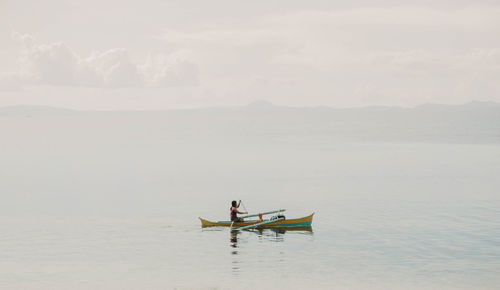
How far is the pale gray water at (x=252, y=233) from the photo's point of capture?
3167cm

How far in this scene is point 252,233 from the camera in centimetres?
4444

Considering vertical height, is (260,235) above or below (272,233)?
below

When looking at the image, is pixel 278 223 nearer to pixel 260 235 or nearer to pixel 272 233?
pixel 272 233

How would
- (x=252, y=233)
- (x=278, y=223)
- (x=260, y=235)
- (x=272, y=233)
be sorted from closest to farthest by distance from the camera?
(x=260, y=235)
(x=272, y=233)
(x=252, y=233)
(x=278, y=223)

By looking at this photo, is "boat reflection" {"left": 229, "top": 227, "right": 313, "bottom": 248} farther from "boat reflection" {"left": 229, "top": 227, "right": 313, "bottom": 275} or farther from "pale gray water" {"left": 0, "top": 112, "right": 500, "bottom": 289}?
"pale gray water" {"left": 0, "top": 112, "right": 500, "bottom": 289}

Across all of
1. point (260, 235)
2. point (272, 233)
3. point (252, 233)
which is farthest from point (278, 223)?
point (252, 233)

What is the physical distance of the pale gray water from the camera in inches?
1247

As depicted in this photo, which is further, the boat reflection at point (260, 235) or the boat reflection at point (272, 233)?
the boat reflection at point (272, 233)

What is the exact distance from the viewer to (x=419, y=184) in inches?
2822

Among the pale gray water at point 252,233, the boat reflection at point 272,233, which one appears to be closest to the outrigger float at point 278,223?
the boat reflection at point 272,233

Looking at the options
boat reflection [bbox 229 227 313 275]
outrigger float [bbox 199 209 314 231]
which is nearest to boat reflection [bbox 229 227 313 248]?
boat reflection [bbox 229 227 313 275]

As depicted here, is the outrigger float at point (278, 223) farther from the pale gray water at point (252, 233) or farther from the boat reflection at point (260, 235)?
the pale gray water at point (252, 233)

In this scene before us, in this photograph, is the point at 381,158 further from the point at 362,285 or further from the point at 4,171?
the point at 362,285

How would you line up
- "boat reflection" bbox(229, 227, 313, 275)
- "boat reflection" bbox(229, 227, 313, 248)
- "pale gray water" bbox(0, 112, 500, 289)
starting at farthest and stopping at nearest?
"boat reflection" bbox(229, 227, 313, 248) → "boat reflection" bbox(229, 227, 313, 275) → "pale gray water" bbox(0, 112, 500, 289)
